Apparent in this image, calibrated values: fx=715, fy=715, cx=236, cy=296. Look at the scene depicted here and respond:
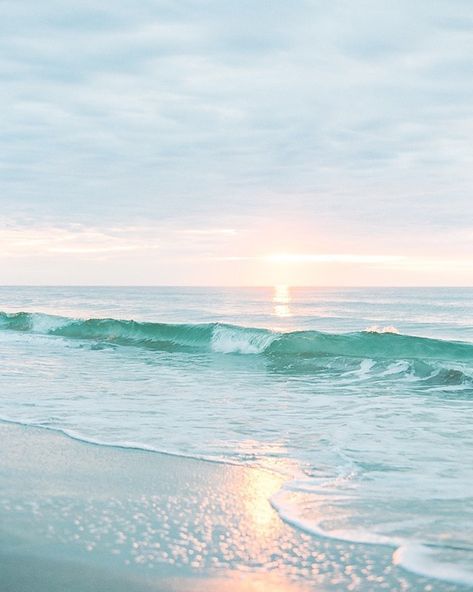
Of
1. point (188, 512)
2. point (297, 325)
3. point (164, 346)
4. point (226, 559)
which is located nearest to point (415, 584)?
point (226, 559)

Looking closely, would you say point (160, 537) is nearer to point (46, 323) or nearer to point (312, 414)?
Answer: point (312, 414)

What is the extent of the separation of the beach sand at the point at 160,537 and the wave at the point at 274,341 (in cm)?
1372

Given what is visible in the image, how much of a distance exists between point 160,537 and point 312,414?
6.05 metres

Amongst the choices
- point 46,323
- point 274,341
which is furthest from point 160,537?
point 46,323

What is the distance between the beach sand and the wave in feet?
45.0

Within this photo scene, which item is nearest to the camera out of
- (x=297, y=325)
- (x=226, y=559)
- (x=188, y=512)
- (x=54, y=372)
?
(x=226, y=559)

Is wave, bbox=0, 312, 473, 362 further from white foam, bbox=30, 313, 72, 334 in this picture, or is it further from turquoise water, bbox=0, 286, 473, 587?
white foam, bbox=30, 313, 72, 334

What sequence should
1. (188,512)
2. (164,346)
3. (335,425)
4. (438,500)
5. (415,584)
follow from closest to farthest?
(415,584), (188,512), (438,500), (335,425), (164,346)

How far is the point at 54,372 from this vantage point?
53.6 feet

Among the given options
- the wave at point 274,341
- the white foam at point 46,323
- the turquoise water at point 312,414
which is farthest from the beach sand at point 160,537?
the white foam at point 46,323

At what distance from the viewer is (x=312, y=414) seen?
11.1 metres

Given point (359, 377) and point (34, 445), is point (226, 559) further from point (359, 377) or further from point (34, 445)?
point (359, 377)

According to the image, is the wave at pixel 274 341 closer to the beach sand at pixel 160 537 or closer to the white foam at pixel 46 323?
the white foam at pixel 46 323

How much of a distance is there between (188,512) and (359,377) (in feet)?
36.6
